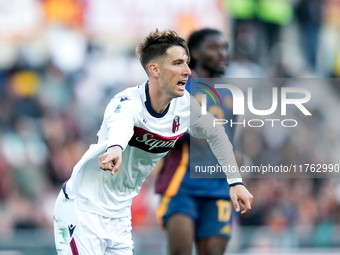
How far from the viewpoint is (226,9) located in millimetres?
13180

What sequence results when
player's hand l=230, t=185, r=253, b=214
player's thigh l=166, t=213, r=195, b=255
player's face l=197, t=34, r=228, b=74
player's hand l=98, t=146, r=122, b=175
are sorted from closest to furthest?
player's hand l=98, t=146, r=122, b=175 < player's hand l=230, t=185, r=253, b=214 < player's thigh l=166, t=213, r=195, b=255 < player's face l=197, t=34, r=228, b=74

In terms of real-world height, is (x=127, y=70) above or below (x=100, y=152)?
above

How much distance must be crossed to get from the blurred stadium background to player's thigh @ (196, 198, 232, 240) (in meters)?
3.11

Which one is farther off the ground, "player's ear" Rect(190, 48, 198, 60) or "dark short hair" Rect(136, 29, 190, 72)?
"player's ear" Rect(190, 48, 198, 60)

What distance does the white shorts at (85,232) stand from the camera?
17.6 feet

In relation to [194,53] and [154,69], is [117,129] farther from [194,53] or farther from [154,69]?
[194,53]

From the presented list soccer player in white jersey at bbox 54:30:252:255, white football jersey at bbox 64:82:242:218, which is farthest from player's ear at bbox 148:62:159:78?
white football jersey at bbox 64:82:242:218

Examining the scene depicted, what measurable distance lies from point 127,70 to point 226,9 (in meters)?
1.98

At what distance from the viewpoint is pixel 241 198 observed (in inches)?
209

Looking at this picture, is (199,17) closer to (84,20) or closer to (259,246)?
(84,20)

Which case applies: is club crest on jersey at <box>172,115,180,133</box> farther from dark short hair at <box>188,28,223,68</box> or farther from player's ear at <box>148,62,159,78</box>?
dark short hair at <box>188,28,223,68</box>

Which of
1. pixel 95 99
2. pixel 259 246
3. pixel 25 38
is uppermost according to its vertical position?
pixel 25 38

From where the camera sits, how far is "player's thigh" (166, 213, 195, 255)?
691 cm

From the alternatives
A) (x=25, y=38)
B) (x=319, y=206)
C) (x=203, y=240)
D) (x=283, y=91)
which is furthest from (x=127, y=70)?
(x=203, y=240)
